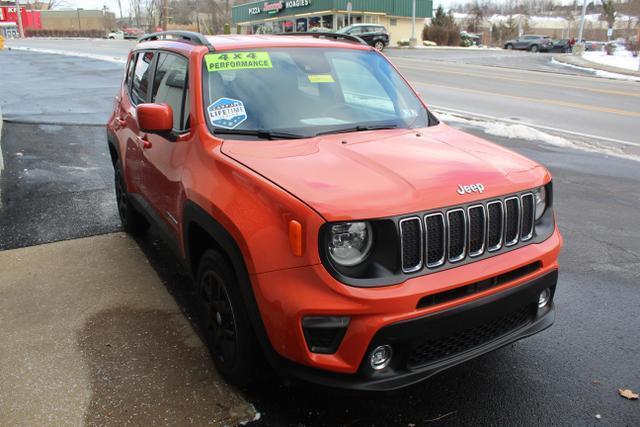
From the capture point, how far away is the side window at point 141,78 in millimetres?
4492

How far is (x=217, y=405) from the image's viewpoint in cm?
290

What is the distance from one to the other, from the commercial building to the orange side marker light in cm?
4716

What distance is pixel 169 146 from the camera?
362 cm

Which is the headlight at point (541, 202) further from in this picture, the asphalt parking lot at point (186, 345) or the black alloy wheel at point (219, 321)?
the black alloy wheel at point (219, 321)

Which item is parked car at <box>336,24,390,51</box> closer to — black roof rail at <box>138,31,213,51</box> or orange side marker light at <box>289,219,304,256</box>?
black roof rail at <box>138,31,213,51</box>

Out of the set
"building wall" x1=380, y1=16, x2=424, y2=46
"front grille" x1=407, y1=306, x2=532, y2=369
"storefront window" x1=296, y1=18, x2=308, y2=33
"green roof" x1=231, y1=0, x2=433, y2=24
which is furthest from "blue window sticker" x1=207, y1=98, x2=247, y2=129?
"storefront window" x1=296, y1=18, x2=308, y2=33

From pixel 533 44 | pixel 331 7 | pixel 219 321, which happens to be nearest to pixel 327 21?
pixel 331 7

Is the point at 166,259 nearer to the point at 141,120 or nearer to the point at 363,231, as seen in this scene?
the point at 141,120

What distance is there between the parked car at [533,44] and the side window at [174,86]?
49.0 m

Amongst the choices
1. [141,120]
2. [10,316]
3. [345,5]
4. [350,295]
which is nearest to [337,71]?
[141,120]

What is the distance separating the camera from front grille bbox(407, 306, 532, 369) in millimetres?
2484

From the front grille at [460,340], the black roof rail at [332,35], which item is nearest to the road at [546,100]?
the black roof rail at [332,35]

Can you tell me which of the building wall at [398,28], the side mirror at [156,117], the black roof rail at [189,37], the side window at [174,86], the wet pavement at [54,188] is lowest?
the wet pavement at [54,188]

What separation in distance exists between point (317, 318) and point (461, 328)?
68 cm
